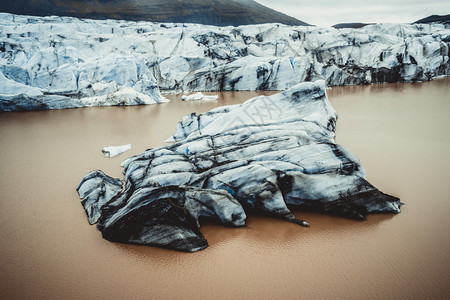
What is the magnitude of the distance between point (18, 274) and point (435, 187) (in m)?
7.31

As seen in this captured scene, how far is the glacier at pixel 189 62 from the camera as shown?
1783 centimetres

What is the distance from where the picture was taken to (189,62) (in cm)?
2564

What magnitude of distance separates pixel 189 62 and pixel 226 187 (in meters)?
23.3

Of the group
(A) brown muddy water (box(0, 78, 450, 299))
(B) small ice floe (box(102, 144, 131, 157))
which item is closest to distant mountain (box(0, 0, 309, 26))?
(B) small ice floe (box(102, 144, 131, 157))

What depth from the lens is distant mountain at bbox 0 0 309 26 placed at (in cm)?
5325

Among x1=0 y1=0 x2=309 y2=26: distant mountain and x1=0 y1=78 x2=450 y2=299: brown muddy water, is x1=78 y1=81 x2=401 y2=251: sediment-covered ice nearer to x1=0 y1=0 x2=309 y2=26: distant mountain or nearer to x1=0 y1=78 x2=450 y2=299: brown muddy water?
x1=0 y1=78 x2=450 y2=299: brown muddy water

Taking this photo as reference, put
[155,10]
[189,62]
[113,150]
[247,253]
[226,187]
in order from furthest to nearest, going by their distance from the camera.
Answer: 1. [155,10]
2. [189,62]
3. [113,150]
4. [226,187]
5. [247,253]

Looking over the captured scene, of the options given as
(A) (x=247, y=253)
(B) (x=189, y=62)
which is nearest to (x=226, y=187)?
(A) (x=247, y=253)

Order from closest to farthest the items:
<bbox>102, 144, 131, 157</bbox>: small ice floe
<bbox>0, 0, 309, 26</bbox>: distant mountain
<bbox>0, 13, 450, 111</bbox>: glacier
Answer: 1. <bbox>102, 144, 131, 157</bbox>: small ice floe
2. <bbox>0, 13, 450, 111</bbox>: glacier
3. <bbox>0, 0, 309, 26</bbox>: distant mountain

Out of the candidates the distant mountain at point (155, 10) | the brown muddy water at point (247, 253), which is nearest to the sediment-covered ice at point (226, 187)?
the brown muddy water at point (247, 253)

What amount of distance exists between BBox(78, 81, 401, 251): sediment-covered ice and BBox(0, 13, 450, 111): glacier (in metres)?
13.6

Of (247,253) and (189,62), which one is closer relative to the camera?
(247,253)

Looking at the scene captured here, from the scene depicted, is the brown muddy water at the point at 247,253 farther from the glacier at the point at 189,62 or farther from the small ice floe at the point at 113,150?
the glacier at the point at 189,62

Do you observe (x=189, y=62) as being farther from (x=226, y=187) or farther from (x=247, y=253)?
(x=247, y=253)
